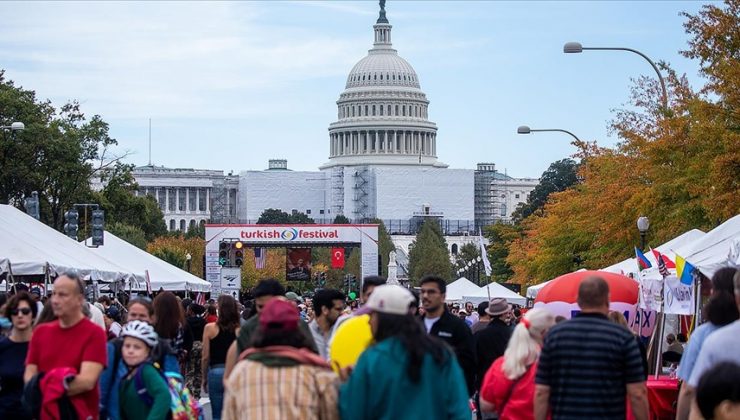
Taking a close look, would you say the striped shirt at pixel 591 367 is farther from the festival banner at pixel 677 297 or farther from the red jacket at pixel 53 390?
the festival banner at pixel 677 297

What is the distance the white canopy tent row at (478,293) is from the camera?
4681 centimetres

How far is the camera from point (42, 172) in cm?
6084

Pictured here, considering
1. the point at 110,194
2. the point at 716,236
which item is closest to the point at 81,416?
the point at 716,236

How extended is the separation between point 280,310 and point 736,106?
23274mm

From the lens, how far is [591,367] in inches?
368

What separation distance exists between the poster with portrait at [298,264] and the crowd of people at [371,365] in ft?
253

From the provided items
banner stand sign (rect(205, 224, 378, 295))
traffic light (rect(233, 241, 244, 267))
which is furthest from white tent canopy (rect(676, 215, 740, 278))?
banner stand sign (rect(205, 224, 378, 295))

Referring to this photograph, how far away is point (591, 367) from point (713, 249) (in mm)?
9186

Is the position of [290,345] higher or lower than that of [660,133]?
lower

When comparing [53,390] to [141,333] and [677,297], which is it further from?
[677,297]

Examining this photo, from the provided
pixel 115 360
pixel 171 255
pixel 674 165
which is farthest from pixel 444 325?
pixel 171 255

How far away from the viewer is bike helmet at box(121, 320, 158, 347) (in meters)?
9.70

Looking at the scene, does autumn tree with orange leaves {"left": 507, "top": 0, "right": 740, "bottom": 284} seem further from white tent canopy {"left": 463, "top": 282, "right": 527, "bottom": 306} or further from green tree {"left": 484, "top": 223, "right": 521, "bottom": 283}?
green tree {"left": 484, "top": 223, "right": 521, "bottom": 283}

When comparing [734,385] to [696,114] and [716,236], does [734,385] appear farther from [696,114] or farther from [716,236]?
[696,114]
